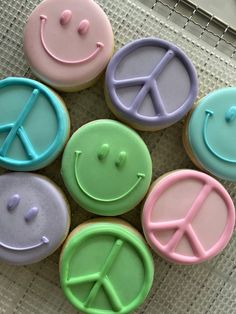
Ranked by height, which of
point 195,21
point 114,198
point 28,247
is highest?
point 195,21

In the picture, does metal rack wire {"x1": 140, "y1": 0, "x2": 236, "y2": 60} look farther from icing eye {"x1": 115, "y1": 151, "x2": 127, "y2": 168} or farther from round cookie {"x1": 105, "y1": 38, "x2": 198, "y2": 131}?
icing eye {"x1": 115, "y1": 151, "x2": 127, "y2": 168}

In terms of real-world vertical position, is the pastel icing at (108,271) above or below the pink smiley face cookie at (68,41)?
below

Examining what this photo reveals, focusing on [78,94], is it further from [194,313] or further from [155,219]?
[194,313]

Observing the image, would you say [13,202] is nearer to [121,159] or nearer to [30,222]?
[30,222]

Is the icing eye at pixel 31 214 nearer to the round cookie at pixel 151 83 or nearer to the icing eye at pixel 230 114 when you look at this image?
the round cookie at pixel 151 83

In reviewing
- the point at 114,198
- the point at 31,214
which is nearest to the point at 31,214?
the point at 31,214

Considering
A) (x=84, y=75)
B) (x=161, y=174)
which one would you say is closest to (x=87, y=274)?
(x=161, y=174)

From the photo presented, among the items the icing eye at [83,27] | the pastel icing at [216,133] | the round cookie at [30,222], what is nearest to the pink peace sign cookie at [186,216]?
the pastel icing at [216,133]
